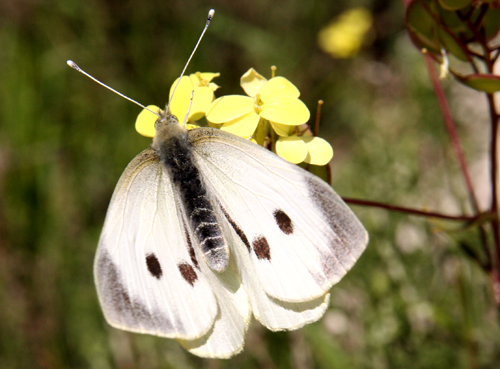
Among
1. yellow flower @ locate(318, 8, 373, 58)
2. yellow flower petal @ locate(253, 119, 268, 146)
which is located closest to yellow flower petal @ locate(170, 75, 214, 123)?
yellow flower petal @ locate(253, 119, 268, 146)

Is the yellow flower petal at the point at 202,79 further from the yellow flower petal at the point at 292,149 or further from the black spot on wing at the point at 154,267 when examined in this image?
the black spot on wing at the point at 154,267

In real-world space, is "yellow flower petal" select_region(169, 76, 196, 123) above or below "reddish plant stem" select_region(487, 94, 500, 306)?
above

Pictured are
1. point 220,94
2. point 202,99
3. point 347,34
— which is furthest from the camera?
point 347,34

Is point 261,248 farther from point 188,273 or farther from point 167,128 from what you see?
point 167,128

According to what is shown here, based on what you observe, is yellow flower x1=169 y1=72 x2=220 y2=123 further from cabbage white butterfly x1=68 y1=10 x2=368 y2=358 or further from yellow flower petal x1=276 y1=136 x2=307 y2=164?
yellow flower petal x1=276 y1=136 x2=307 y2=164

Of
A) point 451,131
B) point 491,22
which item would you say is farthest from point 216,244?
point 491,22

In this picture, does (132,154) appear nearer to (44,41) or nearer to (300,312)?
(44,41)
